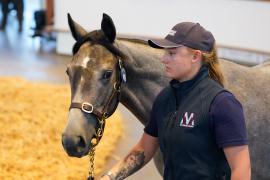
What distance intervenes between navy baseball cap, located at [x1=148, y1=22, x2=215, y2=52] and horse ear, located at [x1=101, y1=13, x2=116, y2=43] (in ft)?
1.40

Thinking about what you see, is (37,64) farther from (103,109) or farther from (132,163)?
(132,163)

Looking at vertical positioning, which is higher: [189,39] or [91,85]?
[189,39]

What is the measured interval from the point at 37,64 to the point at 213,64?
259 inches

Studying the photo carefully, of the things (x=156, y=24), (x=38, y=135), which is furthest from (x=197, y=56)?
(x=156, y=24)

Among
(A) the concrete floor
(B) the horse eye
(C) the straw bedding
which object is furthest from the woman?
(A) the concrete floor

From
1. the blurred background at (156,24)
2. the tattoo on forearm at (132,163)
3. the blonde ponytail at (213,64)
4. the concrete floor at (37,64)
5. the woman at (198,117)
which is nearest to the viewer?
the woman at (198,117)

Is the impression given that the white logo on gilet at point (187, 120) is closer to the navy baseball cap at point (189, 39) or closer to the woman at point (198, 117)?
the woman at point (198, 117)

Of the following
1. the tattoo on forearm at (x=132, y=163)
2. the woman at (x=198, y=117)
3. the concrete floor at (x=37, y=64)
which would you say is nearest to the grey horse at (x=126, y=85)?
the tattoo on forearm at (x=132, y=163)

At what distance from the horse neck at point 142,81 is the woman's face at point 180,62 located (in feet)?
1.83

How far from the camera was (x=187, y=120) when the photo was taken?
5.72 feet

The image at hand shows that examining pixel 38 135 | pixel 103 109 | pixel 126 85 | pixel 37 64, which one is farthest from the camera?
pixel 37 64

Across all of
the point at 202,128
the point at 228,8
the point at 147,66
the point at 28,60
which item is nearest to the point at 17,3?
the point at 28,60

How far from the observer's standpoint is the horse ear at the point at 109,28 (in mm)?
2166

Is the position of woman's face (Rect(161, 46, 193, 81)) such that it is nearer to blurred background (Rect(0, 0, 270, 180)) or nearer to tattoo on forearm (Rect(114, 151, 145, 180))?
tattoo on forearm (Rect(114, 151, 145, 180))
